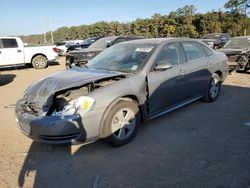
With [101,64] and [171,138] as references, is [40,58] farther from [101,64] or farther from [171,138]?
[171,138]

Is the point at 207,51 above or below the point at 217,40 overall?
below

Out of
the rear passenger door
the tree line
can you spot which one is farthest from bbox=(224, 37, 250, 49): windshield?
the tree line

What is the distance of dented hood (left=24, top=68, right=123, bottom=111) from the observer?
4.21 meters

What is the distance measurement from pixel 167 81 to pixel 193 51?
140 centimetres

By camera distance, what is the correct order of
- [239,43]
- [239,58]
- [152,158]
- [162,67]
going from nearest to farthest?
[152,158]
[162,67]
[239,58]
[239,43]

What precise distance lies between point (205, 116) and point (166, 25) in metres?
53.2

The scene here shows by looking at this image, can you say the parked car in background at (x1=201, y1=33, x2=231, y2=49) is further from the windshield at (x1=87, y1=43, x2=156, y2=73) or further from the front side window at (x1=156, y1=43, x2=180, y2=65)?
the windshield at (x1=87, y1=43, x2=156, y2=73)

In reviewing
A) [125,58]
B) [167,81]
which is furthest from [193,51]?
[125,58]

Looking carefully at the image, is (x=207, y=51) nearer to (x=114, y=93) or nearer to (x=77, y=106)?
(x=114, y=93)

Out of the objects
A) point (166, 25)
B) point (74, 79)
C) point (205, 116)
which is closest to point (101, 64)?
point (74, 79)

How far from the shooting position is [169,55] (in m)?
5.36

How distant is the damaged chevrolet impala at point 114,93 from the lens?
13.0ft

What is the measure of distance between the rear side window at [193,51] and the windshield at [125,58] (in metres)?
0.96

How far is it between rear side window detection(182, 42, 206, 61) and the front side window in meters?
0.34
